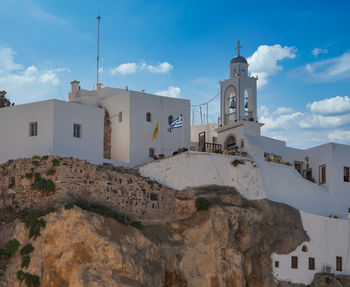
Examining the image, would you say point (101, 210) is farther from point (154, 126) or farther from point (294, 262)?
point (294, 262)

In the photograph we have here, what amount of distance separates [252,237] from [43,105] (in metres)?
17.2

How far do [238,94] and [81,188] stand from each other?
1818cm

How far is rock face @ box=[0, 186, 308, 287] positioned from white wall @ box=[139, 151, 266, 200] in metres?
0.73

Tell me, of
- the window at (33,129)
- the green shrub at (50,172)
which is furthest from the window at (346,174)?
the green shrub at (50,172)

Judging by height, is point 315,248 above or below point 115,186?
below

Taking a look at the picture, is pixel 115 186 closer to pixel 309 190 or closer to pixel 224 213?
pixel 224 213

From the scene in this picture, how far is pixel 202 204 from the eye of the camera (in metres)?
43.9

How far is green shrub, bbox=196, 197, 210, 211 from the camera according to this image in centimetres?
4378

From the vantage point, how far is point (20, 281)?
36.8m

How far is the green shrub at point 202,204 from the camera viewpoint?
43781 millimetres

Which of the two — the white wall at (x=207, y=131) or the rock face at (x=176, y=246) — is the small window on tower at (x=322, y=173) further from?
the white wall at (x=207, y=131)

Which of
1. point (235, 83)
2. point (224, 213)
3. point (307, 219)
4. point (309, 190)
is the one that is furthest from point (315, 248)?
point (235, 83)

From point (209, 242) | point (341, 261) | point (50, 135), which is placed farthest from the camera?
point (341, 261)

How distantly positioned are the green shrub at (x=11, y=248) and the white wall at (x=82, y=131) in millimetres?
9400
